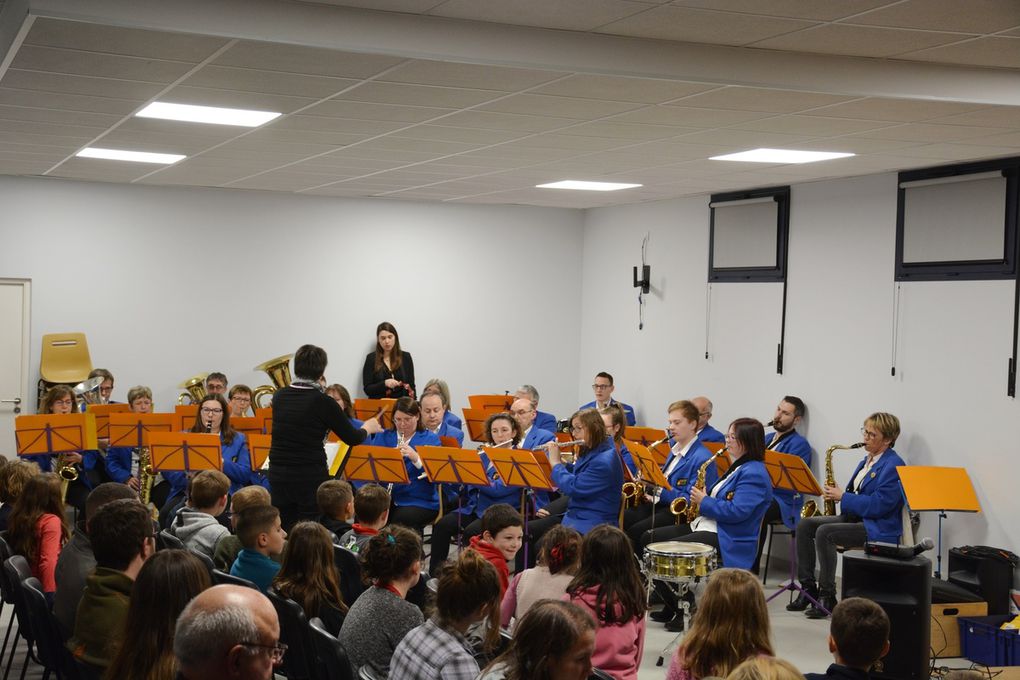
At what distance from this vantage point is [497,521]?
490 cm

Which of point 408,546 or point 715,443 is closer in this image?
point 408,546

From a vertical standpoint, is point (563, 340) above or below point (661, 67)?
below

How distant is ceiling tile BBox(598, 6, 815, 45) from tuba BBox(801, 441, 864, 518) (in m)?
3.93

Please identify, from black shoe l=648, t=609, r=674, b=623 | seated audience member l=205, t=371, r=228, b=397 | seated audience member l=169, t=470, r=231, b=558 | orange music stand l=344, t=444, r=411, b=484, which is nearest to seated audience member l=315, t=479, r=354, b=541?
seated audience member l=169, t=470, r=231, b=558

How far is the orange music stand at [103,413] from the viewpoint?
8.55m

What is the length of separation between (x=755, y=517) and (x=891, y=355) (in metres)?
2.05

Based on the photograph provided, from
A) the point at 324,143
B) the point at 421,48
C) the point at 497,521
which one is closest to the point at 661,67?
the point at 421,48

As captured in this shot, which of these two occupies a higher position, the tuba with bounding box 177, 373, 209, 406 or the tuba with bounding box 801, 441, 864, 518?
the tuba with bounding box 177, 373, 209, 406

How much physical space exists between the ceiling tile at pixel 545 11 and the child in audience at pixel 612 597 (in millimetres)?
1903

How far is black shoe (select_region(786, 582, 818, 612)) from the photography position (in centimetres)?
730

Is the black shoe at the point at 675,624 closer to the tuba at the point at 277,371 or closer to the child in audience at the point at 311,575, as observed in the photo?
the child in audience at the point at 311,575

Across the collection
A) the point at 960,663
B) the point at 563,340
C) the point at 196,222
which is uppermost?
the point at 196,222

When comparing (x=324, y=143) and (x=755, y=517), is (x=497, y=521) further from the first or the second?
(x=324, y=143)

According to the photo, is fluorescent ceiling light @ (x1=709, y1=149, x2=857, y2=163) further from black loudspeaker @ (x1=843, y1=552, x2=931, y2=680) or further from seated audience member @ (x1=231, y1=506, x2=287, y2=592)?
seated audience member @ (x1=231, y1=506, x2=287, y2=592)
